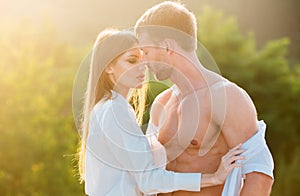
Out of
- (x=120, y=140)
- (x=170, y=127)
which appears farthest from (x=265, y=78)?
(x=120, y=140)

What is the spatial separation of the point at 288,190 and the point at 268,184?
36.6 ft

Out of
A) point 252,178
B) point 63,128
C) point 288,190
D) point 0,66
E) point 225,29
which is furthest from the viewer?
point 225,29

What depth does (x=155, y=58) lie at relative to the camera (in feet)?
9.89

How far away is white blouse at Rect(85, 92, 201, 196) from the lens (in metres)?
2.93

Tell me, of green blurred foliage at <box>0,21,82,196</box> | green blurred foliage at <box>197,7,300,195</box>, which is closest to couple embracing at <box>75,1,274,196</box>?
green blurred foliage at <box>0,21,82,196</box>

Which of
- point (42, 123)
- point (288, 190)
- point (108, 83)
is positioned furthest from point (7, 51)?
point (108, 83)

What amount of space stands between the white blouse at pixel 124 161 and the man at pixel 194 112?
0.23ft

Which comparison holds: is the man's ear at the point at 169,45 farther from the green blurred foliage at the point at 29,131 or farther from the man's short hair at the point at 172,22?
the green blurred foliage at the point at 29,131

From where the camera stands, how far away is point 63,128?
37.9 ft

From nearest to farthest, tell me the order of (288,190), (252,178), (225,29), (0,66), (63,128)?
1. (252,178)
2. (0,66)
3. (63,128)
4. (288,190)
5. (225,29)

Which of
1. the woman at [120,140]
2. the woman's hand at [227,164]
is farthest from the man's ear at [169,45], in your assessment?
the woman's hand at [227,164]

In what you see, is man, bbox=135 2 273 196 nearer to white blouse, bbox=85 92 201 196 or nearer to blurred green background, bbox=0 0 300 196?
white blouse, bbox=85 92 201 196

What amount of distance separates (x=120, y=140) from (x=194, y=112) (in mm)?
298

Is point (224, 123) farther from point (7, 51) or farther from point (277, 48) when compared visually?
point (277, 48)
